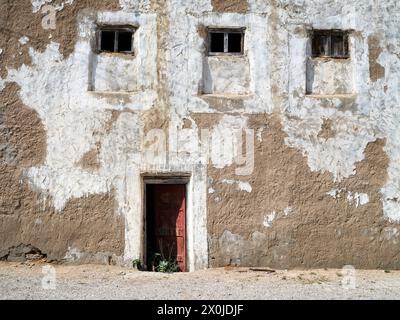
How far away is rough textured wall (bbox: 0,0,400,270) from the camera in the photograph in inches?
374

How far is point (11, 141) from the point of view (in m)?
9.53

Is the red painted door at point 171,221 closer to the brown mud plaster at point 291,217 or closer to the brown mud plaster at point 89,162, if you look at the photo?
the brown mud plaster at point 291,217

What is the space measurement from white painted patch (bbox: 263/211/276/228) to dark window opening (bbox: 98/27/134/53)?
12.1 ft

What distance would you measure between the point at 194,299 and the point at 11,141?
423 centimetres

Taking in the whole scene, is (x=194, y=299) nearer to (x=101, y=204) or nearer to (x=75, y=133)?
(x=101, y=204)

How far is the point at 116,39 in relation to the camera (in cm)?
1005

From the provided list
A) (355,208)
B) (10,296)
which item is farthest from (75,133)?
(355,208)

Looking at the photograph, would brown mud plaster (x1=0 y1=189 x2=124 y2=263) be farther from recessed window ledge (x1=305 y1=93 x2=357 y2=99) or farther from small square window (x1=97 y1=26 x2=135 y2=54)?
recessed window ledge (x1=305 y1=93 x2=357 y2=99)

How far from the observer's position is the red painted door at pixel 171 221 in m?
9.89

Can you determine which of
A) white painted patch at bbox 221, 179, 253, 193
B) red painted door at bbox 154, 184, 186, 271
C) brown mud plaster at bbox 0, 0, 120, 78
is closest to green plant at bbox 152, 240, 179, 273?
red painted door at bbox 154, 184, 186, 271
